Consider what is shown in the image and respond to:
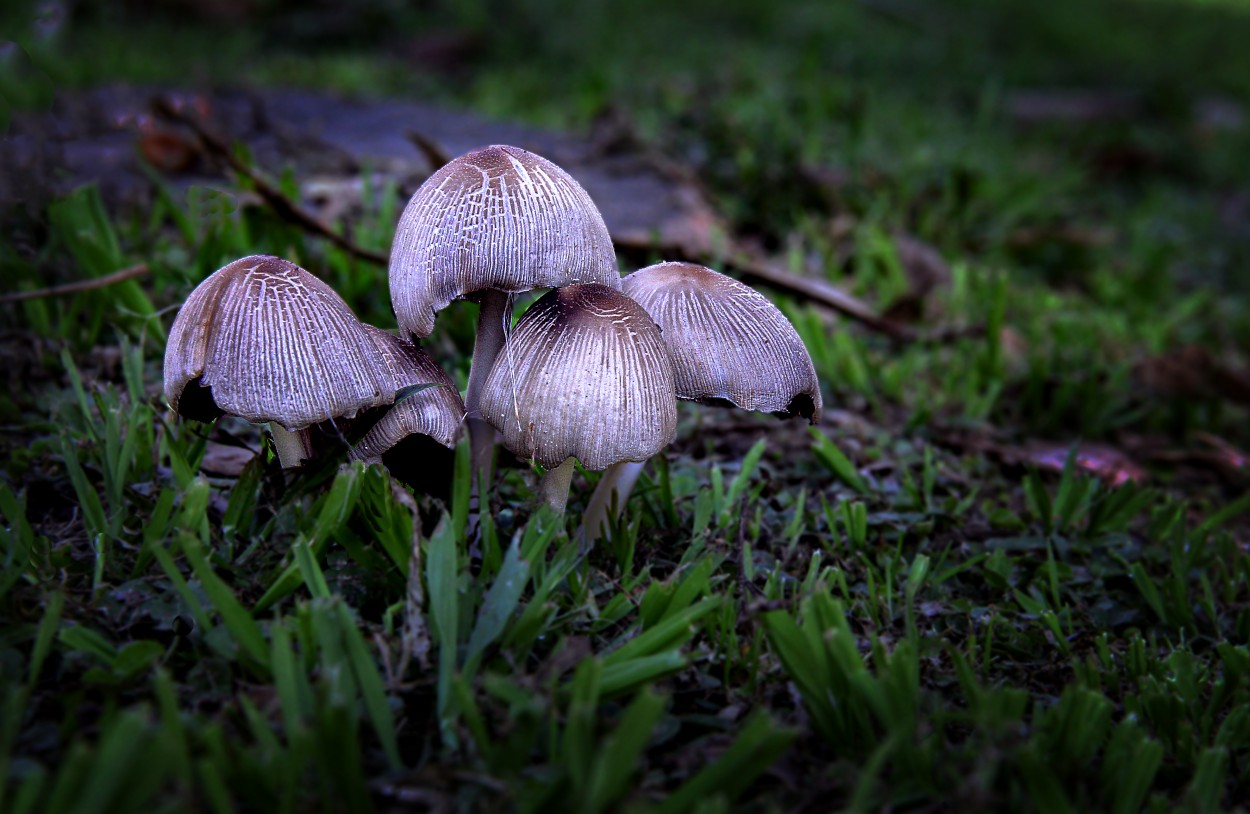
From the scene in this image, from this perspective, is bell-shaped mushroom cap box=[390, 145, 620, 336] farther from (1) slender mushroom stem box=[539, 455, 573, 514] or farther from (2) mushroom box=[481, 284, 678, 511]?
(1) slender mushroom stem box=[539, 455, 573, 514]

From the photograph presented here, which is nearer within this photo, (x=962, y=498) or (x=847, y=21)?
(x=962, y=498)

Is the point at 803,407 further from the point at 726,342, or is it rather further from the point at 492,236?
the point at 492,236

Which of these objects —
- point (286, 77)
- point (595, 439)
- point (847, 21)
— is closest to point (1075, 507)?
point (595, 439)

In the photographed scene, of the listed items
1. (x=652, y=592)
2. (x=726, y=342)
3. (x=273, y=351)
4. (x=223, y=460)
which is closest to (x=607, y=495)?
(x=652, y=592)

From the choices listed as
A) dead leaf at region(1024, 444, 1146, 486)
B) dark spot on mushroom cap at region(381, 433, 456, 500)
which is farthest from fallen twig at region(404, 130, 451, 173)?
dead leaf at region(1024, 444, 1146, 486)

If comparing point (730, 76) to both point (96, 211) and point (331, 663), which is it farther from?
point (331, 663)

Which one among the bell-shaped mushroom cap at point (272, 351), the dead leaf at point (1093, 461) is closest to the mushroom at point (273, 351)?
the bell-shaped mushroom cap at point (272, 351)
